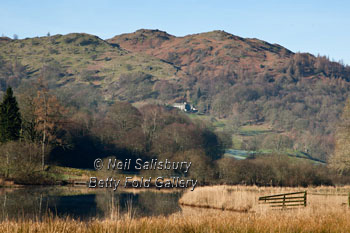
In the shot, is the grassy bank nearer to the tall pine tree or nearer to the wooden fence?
the wooden fence

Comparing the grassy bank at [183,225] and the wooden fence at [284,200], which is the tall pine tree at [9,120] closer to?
the wooden fence at [284,200]

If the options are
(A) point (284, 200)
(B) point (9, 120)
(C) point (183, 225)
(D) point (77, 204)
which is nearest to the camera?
(C) point (183, 225)

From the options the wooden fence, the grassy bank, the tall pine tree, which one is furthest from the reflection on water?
the tall pine tree

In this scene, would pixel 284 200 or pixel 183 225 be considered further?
pixel 284 200

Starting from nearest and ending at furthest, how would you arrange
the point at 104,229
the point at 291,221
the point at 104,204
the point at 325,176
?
the point at 104,229 < the point at 291,221 < the point at 104,204 < the point at 325,176

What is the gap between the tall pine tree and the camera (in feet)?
223

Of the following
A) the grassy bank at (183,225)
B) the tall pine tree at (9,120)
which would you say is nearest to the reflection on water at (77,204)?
the grassy bank at (183,225)

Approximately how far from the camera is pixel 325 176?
77.8 metres

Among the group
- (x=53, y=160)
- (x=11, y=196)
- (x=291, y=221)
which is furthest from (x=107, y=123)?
(x=291, y=221)

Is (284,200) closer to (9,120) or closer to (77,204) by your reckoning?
(77,204)

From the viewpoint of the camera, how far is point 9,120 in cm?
6931

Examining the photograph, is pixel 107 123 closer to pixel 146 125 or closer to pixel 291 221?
pixel 146 125

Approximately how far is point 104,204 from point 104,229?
29.6 m

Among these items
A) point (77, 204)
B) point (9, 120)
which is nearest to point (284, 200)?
point (77, 204)
